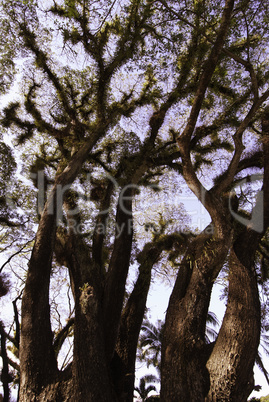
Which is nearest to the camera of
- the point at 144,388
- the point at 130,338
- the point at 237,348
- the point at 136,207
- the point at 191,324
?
the point at 237,348

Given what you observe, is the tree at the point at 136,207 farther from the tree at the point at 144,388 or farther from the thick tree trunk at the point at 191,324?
the tree at the point at 144,388

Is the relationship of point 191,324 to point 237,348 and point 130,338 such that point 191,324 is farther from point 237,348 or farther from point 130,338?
point 130,338

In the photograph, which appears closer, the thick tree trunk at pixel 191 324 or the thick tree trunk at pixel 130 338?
the thick tree trunk at pixel 191 324

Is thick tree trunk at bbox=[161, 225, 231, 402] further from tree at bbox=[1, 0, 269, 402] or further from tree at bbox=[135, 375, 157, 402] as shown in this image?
tree at bbox=[135, 375, 157, 402]

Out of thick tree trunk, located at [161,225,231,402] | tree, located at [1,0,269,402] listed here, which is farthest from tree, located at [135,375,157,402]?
thick tree trunk, located at [161,225,231,402]

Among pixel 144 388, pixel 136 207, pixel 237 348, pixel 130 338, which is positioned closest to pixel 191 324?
pixel 237 348

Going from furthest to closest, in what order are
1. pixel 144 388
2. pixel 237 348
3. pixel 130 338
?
pixel 144 388, pixel 130 338, pixel 237 348

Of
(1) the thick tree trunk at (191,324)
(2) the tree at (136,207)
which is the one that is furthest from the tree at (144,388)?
(1) the thick tree trunk at (191,324)

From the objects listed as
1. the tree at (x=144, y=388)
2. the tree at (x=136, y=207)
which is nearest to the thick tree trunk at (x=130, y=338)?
the tree at (x=136, y=207)

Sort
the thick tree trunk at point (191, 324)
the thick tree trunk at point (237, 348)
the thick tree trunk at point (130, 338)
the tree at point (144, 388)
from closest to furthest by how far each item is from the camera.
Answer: the thick tree trunk at point (237, 348) → the thick tree trunk at point (191, 324) → the thick tree trunk at point (130, 338) → the tree at point (144, 388)

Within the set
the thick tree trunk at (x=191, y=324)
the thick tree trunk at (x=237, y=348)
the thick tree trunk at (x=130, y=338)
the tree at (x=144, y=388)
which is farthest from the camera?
the tree at (x=144, y=388)

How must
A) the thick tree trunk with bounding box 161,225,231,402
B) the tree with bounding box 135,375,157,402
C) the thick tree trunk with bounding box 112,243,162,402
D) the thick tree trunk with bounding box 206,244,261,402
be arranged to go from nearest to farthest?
the thick tree trunk with bounding box 206,244,261,402, the thick tree trunk with bounding box 161,225,231,402, the thick tree trunk with bounding box 112,243,162,402, the tree with bounding box 135,375,157,402

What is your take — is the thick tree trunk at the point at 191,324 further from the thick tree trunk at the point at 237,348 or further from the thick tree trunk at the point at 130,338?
the thick tree trunk at the point at 130,338

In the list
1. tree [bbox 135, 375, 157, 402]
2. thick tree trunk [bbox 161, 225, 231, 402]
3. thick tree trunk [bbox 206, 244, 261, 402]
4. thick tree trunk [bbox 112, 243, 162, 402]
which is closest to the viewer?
thick tree trunk [bbox 206, 244, 261, 402]
